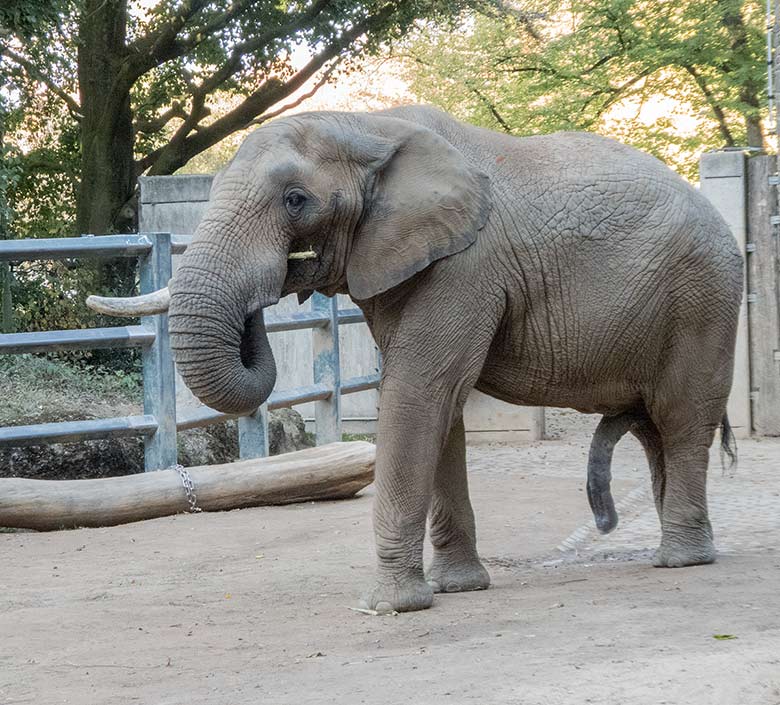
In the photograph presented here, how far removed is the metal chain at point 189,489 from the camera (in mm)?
8227

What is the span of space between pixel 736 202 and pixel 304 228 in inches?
322

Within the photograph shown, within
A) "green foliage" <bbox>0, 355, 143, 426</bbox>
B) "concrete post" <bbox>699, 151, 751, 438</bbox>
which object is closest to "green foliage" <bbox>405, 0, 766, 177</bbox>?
"concrete post" <bbox>699, 151, 751, 438</bbox>

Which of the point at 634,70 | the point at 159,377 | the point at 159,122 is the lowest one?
the point at 159,377

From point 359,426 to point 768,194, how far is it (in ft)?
16.0

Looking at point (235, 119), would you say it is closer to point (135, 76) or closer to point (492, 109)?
point (135, 76)

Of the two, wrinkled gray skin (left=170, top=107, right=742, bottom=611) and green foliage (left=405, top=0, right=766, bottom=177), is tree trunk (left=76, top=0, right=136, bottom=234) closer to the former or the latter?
green foliage (left=405, top=0, right=766, bottom=177)

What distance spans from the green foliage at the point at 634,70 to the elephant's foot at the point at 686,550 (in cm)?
1516

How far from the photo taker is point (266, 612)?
18.4 ft

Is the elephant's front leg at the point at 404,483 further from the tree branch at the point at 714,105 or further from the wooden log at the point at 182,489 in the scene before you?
the tree branch at the point at 714,105

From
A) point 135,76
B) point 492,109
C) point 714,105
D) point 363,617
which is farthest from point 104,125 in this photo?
point 363,617

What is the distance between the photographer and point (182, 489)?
8.20 m

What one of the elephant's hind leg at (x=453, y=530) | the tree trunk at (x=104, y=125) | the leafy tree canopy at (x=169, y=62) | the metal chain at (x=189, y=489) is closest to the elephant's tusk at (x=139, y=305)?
the metal chain at (x=189, y=489)

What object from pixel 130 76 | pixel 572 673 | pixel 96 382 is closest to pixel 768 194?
pixel 96 382

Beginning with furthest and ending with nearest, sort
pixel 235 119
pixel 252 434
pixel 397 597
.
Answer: pixel 235 119
pixel 252 434
pixel 397 597
